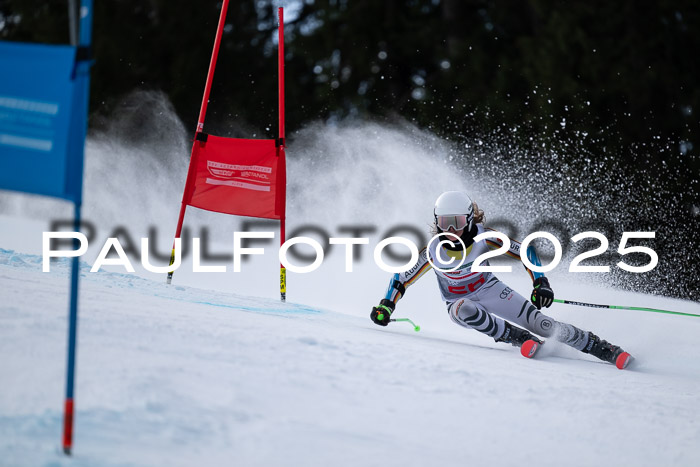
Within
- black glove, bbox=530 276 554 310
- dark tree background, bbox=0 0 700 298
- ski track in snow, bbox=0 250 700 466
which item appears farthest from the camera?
dark tree background, bbox=0 0 700 298

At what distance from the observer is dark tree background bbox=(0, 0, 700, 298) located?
12156mm

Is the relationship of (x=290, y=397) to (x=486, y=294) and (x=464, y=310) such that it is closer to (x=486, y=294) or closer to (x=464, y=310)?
(x=464, y=310)

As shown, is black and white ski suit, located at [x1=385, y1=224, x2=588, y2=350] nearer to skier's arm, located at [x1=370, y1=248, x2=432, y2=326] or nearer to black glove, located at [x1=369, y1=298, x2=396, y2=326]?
skier's arm, located at [x1=370, y1=248, x2=432, y2=326]

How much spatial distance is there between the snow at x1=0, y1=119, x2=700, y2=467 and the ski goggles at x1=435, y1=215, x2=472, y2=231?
0.76 m

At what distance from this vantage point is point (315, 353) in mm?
3742

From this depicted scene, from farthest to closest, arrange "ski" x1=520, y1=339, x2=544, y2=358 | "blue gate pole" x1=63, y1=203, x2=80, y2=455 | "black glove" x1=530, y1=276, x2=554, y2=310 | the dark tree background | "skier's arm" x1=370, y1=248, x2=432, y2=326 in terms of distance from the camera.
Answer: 1. the dark tree background
2. "skier's arm" x1=370, y1=248, x2=432, y2=326
3. "black glove" x1=530, y1=276, x2=554, y2=310
4. "ski" x1=520, y1=339, x2=544, y2=358
5. "blue gate pole" x1=63, y1=203, x2=80, y2=455

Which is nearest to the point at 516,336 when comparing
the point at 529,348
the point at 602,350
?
the point at 529,348

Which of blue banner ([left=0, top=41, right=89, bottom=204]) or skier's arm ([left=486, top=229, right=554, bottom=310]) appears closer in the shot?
blue banner ([left=0, top=41, right=89, bottom=204])

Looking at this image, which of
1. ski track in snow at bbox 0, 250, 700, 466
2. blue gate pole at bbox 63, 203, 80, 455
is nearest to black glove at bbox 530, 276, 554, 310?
ski track in snow at bbox 0, 250, 700, 466

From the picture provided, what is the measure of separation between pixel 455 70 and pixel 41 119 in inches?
523

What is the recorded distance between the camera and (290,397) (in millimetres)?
3078

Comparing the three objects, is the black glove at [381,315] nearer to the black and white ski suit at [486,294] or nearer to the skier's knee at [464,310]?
the black and white ski suit at [486,294]

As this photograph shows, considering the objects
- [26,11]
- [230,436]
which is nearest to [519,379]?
[230,436]

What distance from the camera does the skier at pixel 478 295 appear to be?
5051 mm
